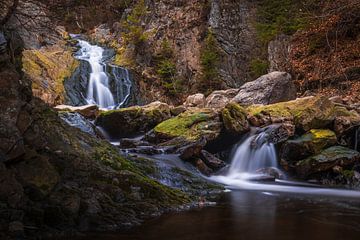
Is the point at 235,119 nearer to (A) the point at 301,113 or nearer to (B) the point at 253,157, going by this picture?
(B) the point at 253,157

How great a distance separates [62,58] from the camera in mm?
22531

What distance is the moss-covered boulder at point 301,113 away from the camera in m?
11.1

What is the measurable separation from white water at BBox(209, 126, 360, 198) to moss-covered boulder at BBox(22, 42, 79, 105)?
10010 millimetres

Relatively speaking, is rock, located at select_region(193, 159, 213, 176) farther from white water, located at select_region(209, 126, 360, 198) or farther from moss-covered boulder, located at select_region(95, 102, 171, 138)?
moss-covered boulder, located at select_region(95, 102, 171, 138)

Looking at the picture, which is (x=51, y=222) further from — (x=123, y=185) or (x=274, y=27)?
(x=274, y=27)

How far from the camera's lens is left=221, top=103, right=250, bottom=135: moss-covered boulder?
1182 cm

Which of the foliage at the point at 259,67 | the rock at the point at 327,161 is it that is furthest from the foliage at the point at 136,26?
the rock at the point at 327,161

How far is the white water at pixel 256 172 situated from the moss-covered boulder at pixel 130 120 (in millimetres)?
3723

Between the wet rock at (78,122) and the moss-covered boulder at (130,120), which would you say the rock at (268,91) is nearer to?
the moss-covered boulder at (130,120)

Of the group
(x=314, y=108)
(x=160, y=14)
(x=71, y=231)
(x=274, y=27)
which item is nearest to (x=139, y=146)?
(x=314, y=108)

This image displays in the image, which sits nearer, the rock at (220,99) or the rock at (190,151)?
the rock at (190,151)

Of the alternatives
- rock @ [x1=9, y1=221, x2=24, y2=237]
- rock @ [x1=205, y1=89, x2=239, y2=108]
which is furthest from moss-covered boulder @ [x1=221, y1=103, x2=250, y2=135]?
rock @ [x1=9, y1=221, x2=24, y2=237]

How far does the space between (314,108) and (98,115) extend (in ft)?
25.2

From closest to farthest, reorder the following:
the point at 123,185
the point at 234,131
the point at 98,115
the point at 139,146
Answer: the point at 123,185
the point at 139,146
the point at 234,131
the point at 98,115
